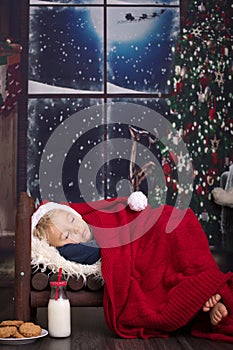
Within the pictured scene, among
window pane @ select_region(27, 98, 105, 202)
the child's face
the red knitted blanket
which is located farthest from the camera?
window pane @ select_region(27, 98, 105, 202)

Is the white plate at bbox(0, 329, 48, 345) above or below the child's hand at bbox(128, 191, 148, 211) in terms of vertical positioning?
below

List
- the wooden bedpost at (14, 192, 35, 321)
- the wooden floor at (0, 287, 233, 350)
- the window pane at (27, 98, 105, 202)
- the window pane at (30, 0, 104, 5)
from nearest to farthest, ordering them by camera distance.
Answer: the wooden floor at (0, 287, 233, 350), the wooden bedpost at (14, 192, 35, 321), the window pane at (27, 98, 105, 202), the window pane at (30, 0, 104, 5)

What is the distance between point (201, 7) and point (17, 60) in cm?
154

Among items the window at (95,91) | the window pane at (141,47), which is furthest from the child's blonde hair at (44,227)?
the window pane at (141,47)

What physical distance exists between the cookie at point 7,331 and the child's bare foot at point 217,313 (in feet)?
3.03

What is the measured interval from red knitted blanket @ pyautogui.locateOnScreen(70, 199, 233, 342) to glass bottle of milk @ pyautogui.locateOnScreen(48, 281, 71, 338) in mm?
195

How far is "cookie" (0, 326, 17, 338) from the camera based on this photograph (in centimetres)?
284

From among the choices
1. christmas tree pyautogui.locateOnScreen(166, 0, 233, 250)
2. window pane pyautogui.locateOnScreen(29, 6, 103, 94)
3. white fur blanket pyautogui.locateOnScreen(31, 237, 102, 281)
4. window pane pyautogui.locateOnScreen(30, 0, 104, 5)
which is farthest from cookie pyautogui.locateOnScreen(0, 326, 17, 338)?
window pane pyautogui.locateOnScreen(30, 0, 104, 5)

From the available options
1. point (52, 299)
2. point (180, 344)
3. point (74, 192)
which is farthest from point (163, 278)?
point (74, 192)

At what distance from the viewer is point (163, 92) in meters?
4.95

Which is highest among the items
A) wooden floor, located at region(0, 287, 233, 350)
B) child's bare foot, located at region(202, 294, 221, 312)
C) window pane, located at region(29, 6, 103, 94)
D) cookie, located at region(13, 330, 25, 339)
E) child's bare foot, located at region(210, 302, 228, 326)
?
window pane, located at region(29, 6, 103, 94)

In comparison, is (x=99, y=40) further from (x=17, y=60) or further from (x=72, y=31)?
(x=17, y=60)

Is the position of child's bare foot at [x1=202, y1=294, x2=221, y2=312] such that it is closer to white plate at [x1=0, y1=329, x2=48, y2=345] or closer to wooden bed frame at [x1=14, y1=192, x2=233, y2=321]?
wooden bed frame at [x1=14, y1=192, x2=233, y2=321]

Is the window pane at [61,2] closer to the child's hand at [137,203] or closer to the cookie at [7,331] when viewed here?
the child's hand at [137,203]
